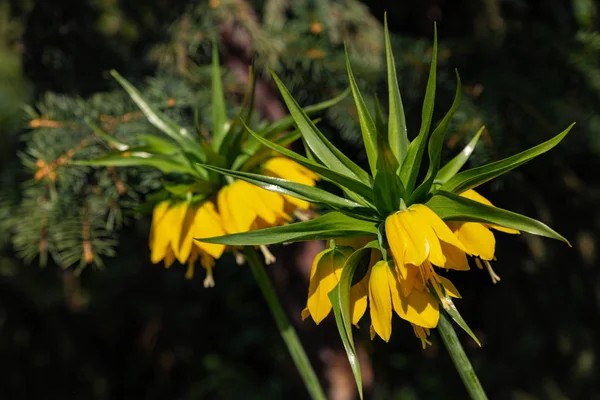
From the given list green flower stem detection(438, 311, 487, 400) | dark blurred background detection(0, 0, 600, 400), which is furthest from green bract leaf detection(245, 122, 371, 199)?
dark blurred background detection(0, 0, 600, 400)

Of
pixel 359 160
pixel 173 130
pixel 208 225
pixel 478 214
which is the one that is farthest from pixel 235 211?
pixel 359 160

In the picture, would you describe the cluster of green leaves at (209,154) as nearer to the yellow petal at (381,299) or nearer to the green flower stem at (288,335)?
the green flower stem at (288,335)

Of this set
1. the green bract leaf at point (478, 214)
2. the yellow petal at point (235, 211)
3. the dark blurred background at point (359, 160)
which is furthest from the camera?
the dark blurred background at point (359, 160)

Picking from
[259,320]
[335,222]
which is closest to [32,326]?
[259,320]

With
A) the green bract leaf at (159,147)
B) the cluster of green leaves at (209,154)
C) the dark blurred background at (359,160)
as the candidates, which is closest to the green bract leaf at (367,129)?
the cluster of green leaves at (209,154)

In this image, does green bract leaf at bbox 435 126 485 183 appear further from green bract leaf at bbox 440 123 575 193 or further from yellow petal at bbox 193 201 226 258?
yellow petal at bbox 193 201 226 258

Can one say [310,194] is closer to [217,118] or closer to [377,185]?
[377,185]
